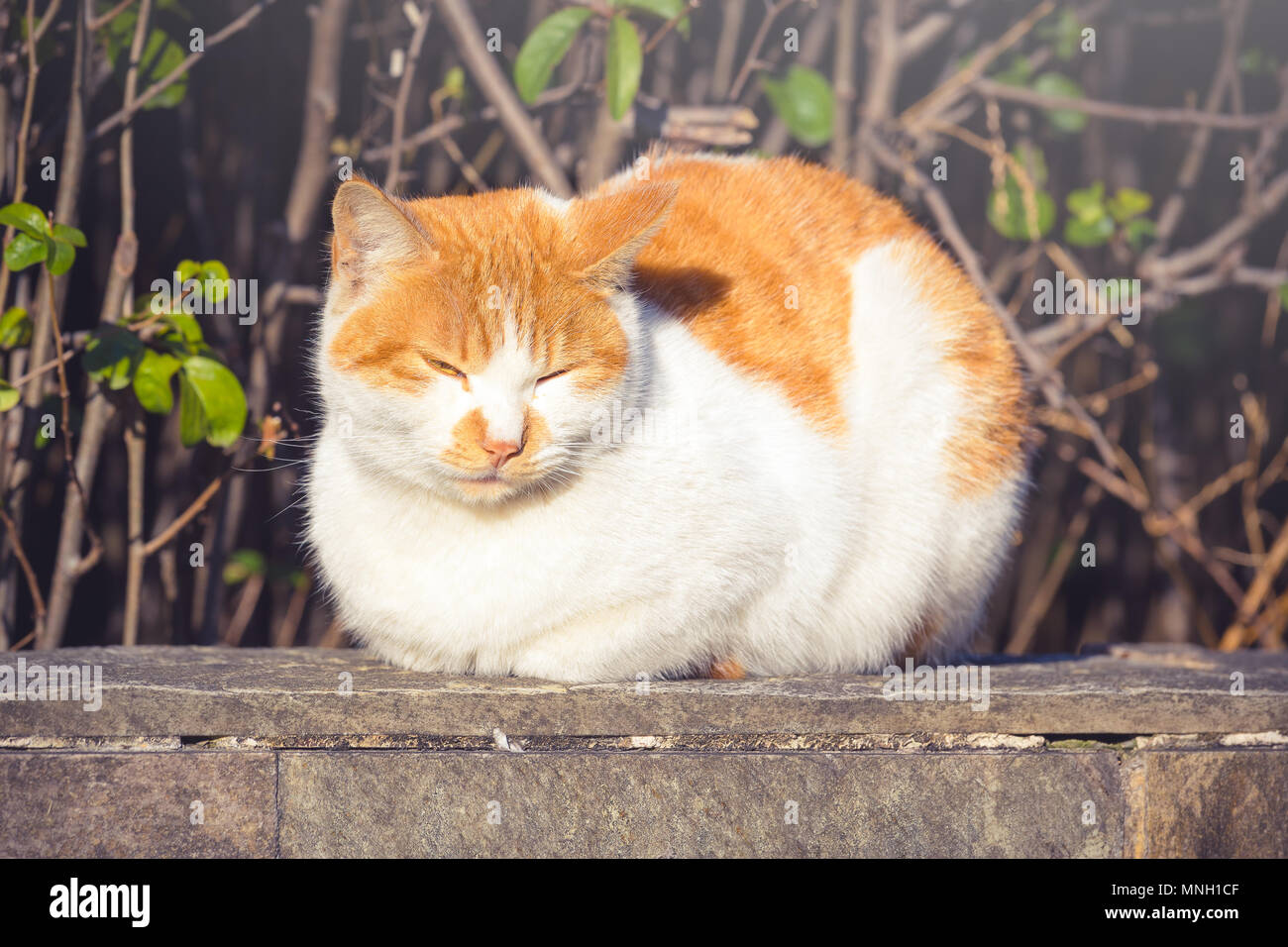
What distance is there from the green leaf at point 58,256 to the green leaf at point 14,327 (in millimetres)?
305

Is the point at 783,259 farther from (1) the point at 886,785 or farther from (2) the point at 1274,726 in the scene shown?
(2) the point at 1274,726

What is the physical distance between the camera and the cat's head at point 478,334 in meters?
2.16

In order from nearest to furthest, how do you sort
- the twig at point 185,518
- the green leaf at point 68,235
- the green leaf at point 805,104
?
the green leaf at point 68,235 < the twig at point 185,518 < the green leaf at point 805,104

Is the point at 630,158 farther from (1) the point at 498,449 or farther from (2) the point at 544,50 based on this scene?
(1) the point at 498,449

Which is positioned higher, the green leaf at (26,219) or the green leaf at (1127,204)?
the green leaf at (1127,204)

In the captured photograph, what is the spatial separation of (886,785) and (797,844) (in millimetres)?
198

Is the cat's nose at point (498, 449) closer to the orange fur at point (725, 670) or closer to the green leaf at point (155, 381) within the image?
the orange fur at point (725, 670)

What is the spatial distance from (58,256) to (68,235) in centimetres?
5

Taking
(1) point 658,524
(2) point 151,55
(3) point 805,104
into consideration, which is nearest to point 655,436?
(1) point 658,524

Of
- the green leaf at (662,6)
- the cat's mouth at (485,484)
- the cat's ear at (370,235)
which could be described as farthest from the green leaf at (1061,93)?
the cat's mouth at (485,484)

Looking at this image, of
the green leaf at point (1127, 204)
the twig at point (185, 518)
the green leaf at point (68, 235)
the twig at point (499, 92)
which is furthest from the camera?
the green leaf at point (1127, 204)

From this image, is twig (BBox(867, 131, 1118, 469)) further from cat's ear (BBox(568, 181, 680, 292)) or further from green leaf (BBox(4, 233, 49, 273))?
green leaf (BBox(4, 233, 49, 273))

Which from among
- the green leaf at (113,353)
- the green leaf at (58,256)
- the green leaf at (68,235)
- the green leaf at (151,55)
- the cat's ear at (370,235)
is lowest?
the green leaf at (113,353)

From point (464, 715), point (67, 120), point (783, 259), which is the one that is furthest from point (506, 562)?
point (67, 120)
